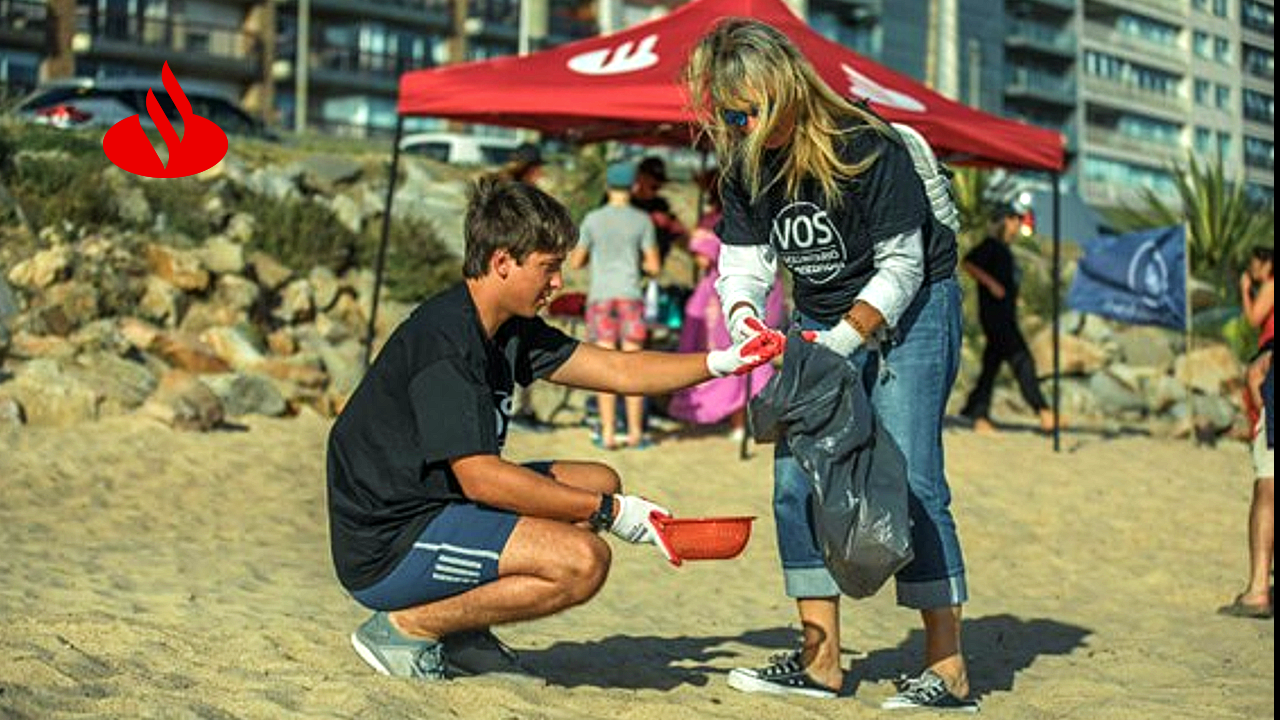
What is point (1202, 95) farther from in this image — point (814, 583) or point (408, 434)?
point (408, 434)

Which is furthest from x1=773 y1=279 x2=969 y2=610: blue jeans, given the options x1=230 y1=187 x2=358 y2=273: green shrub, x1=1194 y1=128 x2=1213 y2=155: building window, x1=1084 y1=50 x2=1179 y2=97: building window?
x1=1084 y1=50 x2=1179 y2=97: building window

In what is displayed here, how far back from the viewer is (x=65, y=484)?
9.07 meters

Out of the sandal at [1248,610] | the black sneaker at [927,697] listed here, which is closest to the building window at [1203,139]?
the sandal at [1248,610]

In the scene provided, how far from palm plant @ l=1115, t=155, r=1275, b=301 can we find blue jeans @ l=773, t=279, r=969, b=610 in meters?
17.0

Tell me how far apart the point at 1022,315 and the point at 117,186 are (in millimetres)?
9775

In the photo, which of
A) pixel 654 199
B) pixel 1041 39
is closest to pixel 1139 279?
pixel 654 199

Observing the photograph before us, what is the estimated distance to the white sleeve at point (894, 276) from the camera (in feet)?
16.1

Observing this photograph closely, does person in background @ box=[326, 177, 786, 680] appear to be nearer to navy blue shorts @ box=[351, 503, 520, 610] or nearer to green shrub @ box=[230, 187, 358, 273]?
navy blue shorts @ box=[351, 503, 520, 610]

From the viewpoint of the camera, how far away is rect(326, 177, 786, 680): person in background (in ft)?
14.8

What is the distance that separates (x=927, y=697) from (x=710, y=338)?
21.9 ft

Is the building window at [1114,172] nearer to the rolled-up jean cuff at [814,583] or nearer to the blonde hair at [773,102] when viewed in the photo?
the rolled-up jean cuff at [814,583]

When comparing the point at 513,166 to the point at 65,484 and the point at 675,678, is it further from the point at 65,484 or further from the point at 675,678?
the point at 675,678

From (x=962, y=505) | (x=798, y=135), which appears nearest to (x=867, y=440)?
(x=798, y=135)

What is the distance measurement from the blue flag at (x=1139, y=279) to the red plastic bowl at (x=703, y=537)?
1121cm
